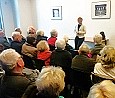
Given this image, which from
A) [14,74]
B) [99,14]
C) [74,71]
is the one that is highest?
[99,14]

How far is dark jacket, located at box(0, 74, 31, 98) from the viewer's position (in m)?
1.98

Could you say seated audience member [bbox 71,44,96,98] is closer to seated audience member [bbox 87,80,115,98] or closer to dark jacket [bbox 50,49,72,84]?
dark jacket [bbox 50,49,72,84]

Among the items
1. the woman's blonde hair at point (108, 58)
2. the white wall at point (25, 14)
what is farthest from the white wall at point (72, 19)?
the woman's blonde hair at point (108, 58)

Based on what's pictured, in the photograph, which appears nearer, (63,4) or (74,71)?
(74,71)

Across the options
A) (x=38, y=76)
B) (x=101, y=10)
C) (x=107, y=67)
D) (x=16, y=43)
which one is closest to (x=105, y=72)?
(x=107, y=67)

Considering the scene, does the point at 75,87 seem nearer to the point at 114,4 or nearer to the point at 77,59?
the point at 77,59

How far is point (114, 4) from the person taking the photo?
20.2 ft

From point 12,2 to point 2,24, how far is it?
1.01 meters

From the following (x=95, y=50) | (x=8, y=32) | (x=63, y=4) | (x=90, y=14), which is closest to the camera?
(x=95, y=50)

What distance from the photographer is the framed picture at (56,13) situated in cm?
761

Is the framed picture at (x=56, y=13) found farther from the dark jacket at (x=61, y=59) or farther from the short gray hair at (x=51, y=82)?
the short gray hair at (x=51, y=82)

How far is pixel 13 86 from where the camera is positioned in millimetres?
1984

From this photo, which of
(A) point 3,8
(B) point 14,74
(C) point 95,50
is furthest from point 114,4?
(B) point 14,74

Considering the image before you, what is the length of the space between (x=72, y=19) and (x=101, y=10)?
124 centimetres
